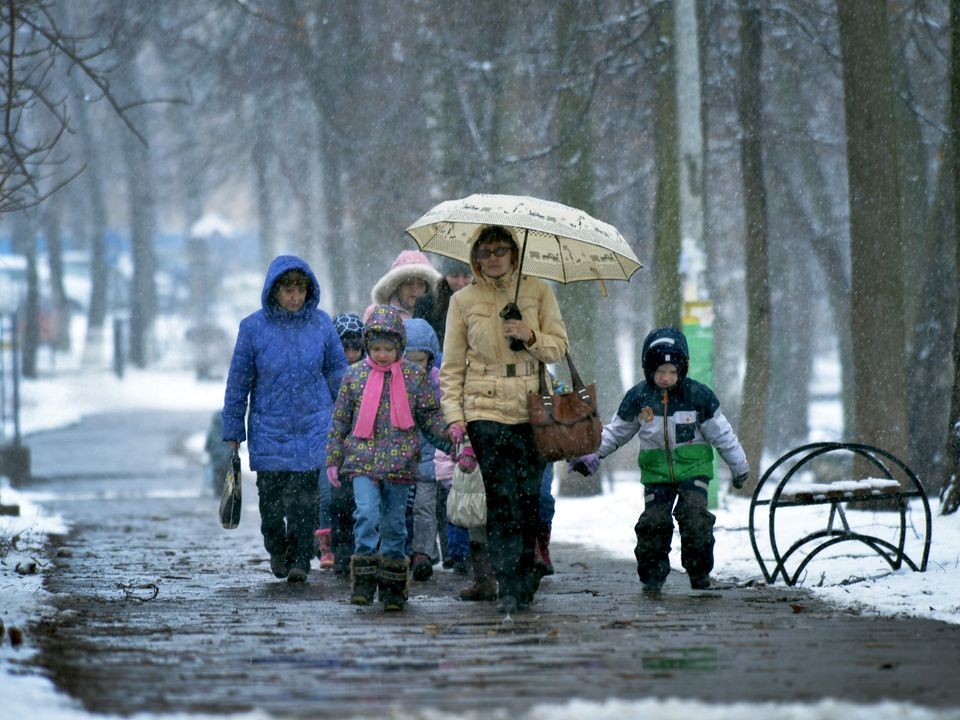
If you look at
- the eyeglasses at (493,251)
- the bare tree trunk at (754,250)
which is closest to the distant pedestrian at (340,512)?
the eyeglasses at (493,251)

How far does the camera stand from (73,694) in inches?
214

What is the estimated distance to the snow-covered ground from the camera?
4965 mm

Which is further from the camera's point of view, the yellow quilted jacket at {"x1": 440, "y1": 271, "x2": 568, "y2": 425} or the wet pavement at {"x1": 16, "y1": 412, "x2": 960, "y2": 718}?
the yellow quilted jacket at {"x1": 440, "y1": 271, "x2": 568, "y2": 425}

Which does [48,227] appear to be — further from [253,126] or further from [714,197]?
[714,197]

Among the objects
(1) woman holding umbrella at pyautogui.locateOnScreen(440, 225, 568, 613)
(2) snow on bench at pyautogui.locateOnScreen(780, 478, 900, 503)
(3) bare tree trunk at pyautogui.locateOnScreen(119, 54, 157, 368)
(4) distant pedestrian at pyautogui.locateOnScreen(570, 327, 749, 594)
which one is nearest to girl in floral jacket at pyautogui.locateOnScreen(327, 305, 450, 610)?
(1) woman holding umbrella at pyautogui.locateOnScreen(440, 225, 568, 613)

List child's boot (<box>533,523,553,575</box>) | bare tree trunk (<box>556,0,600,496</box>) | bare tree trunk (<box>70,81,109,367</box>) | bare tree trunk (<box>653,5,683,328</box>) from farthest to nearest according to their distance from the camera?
1. bare tree trunk (<box>70,81,109,367</box>)
2. bare tree trunk (<box>556,0,600,496</box>)
3. bare tree trunk (<box>653,5,683,328</box>)
4. child's boot (<box>533,523,553,575</box>)

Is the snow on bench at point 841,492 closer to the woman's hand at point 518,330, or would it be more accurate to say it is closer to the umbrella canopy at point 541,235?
the umbrella canopy at point 541,235

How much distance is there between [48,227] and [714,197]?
2711 cm

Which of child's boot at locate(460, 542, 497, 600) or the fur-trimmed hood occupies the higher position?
the fur-trimmed hood

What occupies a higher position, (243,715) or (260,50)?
(260,50)

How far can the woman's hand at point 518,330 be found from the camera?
7762 mm

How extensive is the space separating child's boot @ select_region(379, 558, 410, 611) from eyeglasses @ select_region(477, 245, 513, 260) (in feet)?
5.28

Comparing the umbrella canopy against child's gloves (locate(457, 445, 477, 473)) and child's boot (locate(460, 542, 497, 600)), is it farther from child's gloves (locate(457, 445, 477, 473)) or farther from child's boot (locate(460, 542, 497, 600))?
child's boot (locate(460, 542, 497, 600))

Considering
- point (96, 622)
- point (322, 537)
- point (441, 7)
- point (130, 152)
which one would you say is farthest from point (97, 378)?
point (96, 622)
